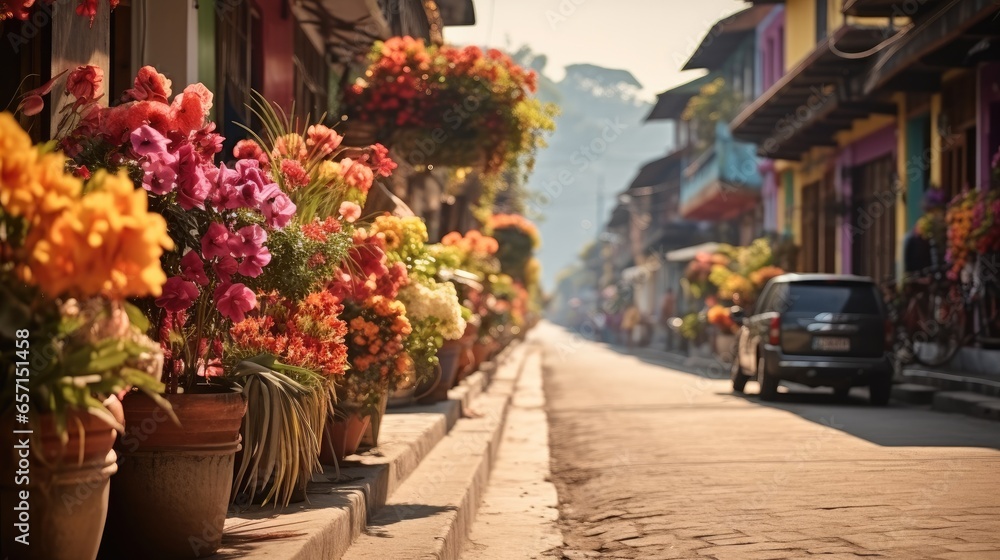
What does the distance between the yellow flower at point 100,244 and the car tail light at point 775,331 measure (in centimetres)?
1384

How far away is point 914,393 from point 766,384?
1.82 m

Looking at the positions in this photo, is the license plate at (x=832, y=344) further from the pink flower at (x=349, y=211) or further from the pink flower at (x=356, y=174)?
the pink flower at (x=349, y=211)

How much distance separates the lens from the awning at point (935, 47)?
53.2ft

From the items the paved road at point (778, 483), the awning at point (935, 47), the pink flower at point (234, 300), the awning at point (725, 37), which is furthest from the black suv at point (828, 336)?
the awning at point (725, 37)

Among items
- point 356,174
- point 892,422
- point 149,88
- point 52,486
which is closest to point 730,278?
point 892,422

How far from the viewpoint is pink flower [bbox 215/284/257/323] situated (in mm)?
4777

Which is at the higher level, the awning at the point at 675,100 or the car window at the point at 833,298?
the awning at the point at 675,100

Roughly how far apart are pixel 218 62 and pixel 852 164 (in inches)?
791

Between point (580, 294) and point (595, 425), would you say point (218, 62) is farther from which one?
point (580, 294)

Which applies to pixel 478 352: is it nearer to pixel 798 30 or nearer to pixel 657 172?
pixel 798 30

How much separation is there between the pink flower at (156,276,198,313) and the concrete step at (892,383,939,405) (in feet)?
40.4

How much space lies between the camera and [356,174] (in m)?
6.50

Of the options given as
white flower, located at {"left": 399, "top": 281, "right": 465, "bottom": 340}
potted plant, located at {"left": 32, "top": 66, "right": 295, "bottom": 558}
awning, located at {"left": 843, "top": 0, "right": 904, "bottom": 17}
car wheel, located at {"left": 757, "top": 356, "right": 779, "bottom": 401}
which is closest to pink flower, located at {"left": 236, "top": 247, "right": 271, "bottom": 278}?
potted plant, located at {"left": 32, "top": 66, "right": 295, "bottom": 558}

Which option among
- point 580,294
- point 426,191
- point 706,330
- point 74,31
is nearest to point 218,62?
point 74,31
